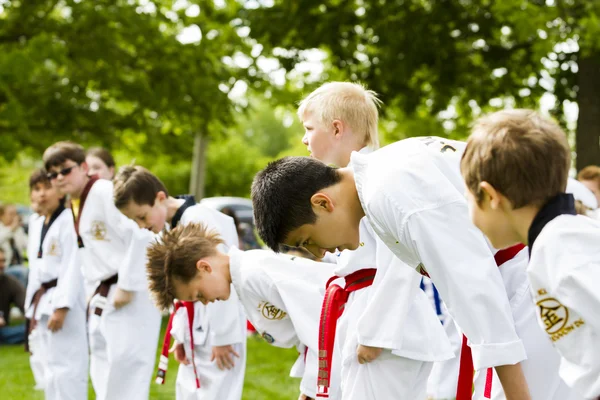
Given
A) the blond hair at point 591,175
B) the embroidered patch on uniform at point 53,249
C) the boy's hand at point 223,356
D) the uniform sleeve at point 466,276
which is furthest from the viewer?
the blond hair at point 591,175

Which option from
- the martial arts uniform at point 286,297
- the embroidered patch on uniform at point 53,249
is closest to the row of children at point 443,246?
the martial arts uniform at point 286,297

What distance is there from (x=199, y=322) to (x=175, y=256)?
2.82ft

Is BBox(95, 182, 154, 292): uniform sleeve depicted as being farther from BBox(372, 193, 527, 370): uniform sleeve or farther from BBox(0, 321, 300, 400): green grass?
BBox(372, 193, 527, 370): uniform sleeve

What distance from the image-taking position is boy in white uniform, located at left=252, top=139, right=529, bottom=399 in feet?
8.58

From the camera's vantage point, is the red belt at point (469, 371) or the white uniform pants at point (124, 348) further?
the white uniform pants at point (124, 348)

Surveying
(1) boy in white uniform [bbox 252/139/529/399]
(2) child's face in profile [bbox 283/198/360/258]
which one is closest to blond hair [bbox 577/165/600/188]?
(1) boy in white uniform [bbox 252/139/529/399]

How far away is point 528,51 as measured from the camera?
13867 mm

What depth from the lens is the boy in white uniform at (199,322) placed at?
5234 millimetres

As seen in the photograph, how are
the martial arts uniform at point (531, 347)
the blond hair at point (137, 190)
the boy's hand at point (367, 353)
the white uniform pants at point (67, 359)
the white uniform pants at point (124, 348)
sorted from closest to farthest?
the martial arts uniform at point (531, 347), the boy's hand at point (367, 353), the blond hair at point (137, 190), the white uniform pants at point (124, 348), the white uniform pants at point (67, 359)

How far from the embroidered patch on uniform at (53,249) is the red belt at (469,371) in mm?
4357

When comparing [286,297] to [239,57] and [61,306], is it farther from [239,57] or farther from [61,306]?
[239,57]

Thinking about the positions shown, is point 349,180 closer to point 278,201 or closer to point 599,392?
point 278,201

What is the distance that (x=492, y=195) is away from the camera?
7.36 ft

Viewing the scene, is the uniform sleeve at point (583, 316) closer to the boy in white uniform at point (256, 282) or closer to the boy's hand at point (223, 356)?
the boy in white uniform at point (256, 282)
